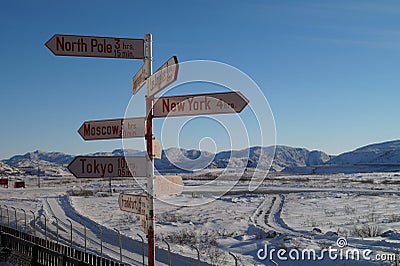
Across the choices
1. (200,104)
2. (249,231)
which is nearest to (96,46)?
(200,104)

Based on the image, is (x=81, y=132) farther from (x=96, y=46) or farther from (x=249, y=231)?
(x=249, y=231)

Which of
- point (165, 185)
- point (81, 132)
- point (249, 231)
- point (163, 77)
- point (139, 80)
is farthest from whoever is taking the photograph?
point (249, 231)

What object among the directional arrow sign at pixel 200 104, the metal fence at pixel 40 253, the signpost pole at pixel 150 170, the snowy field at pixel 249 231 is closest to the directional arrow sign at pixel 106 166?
the signpost pole at pixel 150 170

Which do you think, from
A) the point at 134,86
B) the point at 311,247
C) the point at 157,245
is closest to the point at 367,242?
the point at 311,247

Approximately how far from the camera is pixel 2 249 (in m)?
11.5

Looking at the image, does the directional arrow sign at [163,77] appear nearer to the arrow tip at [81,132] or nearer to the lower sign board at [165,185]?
the lower sign board at [165,185]

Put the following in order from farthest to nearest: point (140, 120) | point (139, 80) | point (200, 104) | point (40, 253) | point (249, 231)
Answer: point (249, 231) → point (40, 253) → point (139, 80) → point (140, 120) → point (200, 104)

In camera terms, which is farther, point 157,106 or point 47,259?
point 47,259

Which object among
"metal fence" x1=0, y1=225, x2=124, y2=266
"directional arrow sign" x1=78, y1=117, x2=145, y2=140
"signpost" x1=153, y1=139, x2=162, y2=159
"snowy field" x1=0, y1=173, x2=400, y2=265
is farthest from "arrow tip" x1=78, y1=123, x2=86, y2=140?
"metal fence" x1=0, y1=225, x2=124, y2=266

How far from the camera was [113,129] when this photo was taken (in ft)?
19.6

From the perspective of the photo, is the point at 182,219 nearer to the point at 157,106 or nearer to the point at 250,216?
the point at 250,216

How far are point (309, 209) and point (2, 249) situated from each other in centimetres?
2088

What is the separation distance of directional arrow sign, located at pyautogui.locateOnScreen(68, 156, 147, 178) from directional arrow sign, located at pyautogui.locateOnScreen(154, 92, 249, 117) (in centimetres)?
73

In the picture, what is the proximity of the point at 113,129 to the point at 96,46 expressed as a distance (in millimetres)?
1205
